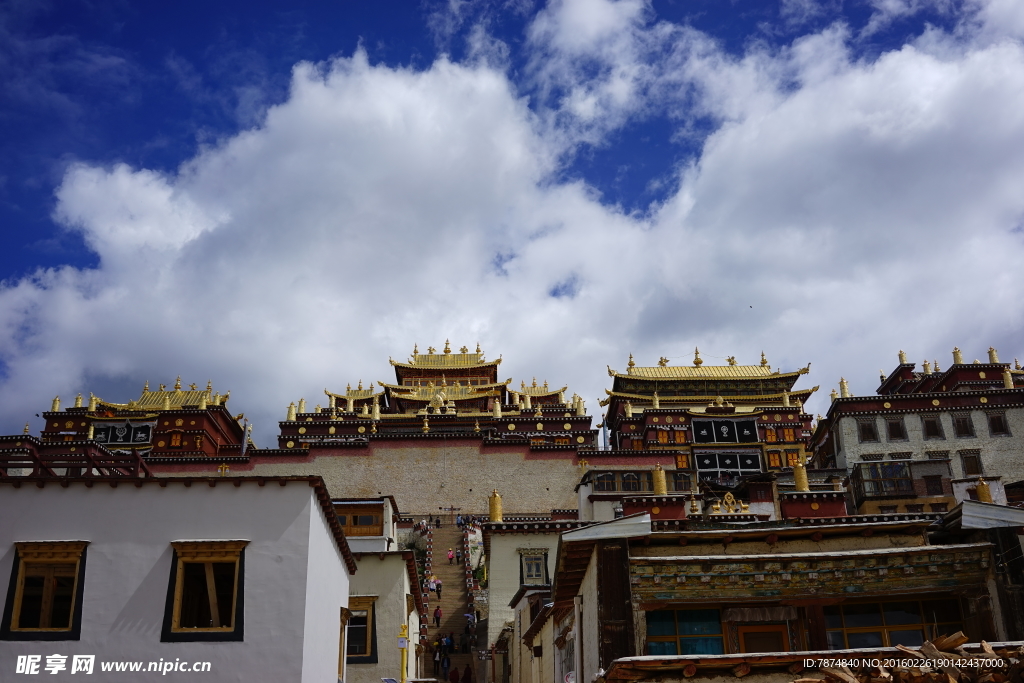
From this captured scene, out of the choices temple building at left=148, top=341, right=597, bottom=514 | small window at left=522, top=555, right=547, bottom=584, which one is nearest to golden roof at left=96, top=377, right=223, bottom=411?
temple building at left=148, top=341, right=597, bottom=514

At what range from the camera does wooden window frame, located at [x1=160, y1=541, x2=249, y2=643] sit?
16141mm

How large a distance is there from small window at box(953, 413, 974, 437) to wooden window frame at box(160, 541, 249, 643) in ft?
143

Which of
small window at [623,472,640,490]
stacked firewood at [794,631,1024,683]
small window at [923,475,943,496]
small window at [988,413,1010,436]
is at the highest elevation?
small window at [988,413,1010,436]

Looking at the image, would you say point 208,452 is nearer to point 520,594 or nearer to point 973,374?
point 520,594

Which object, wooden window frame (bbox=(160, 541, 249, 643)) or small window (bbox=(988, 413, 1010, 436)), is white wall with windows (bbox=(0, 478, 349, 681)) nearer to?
wooden window frame (bbox=(160, 541, 249, 643))

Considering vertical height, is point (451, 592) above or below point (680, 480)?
below

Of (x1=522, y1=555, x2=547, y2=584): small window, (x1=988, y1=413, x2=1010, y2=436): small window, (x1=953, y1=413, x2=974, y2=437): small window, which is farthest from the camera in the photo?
A: (x1=953, y1=413, x2=974, y2=437): small window

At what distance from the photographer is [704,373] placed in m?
72.2

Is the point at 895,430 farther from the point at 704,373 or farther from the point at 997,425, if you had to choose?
the point at 704,373

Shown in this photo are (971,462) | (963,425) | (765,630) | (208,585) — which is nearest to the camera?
(208,585)

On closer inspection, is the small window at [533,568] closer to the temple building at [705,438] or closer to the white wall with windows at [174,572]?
the white wall with windows at [174,572]

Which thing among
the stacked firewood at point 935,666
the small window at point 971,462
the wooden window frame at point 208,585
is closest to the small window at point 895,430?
the small window at point 971,462

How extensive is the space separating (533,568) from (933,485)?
19.1 meters

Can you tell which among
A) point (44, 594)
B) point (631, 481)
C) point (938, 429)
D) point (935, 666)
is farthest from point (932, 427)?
point (44, 594)
